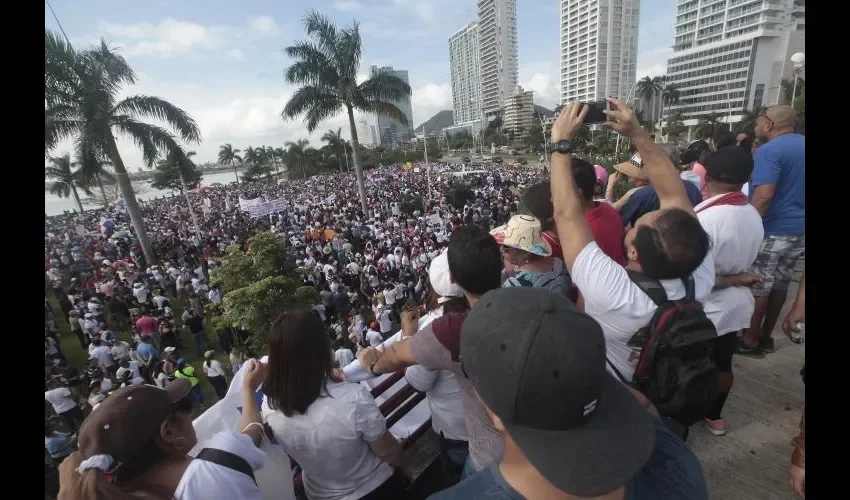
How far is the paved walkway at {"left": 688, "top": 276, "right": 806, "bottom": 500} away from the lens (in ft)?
6.43

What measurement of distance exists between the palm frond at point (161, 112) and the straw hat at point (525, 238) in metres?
16.4

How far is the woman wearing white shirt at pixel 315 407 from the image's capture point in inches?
58.7

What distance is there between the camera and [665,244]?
1.44 m

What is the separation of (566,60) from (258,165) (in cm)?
8255

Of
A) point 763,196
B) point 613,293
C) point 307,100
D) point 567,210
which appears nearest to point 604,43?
point 307,100

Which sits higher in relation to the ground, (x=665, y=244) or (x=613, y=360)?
(x=665, y=244)

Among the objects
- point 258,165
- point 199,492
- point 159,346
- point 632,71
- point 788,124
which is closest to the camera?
point 199,492

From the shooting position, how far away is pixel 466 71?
434 feet

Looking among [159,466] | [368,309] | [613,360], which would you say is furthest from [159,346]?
[613,360]

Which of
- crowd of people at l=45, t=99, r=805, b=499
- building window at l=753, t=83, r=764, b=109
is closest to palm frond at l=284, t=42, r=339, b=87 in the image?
crowd of people at l=45, t=99, r=805, b=499

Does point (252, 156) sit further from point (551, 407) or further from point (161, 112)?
point (551, 407)

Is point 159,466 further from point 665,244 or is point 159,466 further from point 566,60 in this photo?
point 566,60

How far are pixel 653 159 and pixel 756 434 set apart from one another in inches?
69.7

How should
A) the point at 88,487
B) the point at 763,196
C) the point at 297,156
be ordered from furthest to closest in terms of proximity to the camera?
the point at 297,156 < the point at 763,196 < the point at 88,487
